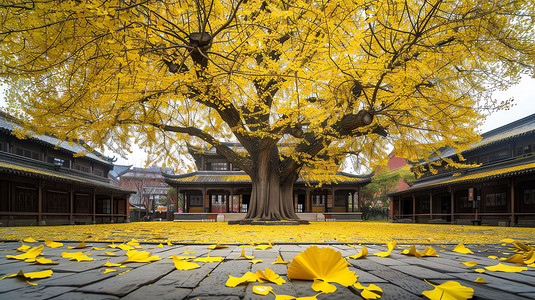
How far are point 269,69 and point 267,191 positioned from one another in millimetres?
6779

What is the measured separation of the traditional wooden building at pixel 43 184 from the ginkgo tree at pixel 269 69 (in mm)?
3636

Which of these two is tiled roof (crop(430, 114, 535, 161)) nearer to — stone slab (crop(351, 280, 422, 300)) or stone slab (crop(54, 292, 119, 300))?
stone slab (crop(351, 280, 422, 300))

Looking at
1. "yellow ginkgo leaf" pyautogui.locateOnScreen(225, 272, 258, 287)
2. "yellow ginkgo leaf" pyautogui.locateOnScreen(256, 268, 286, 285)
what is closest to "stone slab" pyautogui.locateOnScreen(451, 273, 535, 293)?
"yellow ginkgo leaf" pyautogui.locateOnScreen(256, 268, 286, 285)

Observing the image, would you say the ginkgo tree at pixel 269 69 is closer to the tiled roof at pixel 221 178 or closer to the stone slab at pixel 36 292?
the stone slab at pixel 36 292

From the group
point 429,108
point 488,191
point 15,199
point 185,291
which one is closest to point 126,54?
point 185,291

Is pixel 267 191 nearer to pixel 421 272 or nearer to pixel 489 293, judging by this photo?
pixel 421 272

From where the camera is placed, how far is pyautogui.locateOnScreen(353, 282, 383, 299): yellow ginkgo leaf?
1.37 meters

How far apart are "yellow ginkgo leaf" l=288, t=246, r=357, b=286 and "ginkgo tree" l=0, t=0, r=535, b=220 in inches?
99.3

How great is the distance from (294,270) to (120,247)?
2375mm

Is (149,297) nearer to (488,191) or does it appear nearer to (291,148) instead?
(291,148)

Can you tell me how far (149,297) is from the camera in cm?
138

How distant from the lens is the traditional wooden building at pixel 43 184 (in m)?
12.3

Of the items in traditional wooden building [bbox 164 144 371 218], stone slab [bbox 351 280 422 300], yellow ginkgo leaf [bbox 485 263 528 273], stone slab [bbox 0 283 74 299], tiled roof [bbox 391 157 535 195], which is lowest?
traditional wooden building [bbox 164 144 371 218]

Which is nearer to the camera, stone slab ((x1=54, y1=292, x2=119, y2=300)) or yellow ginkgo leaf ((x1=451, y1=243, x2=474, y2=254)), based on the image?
stone slab ((x1=54, y1=292, x2=119, y2=300))
